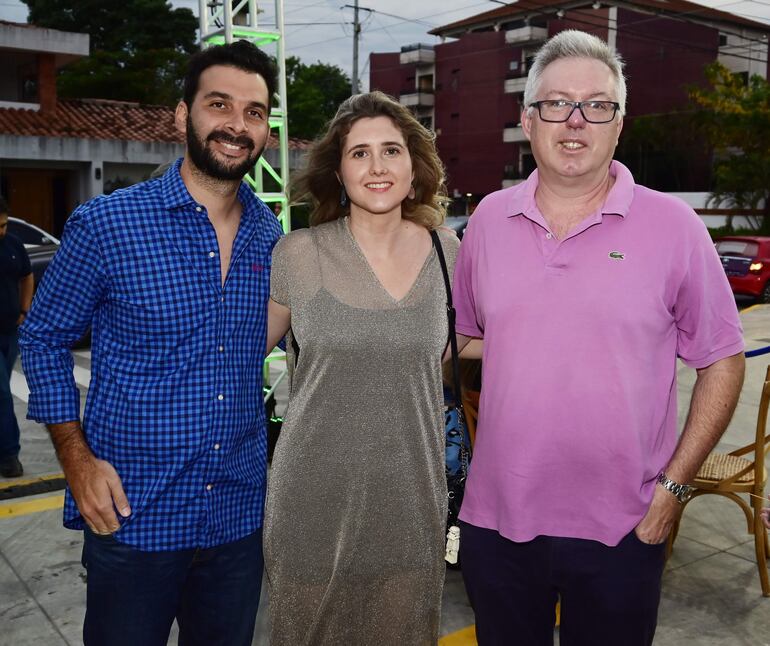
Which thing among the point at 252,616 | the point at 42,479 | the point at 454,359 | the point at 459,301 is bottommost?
the point at 42,479

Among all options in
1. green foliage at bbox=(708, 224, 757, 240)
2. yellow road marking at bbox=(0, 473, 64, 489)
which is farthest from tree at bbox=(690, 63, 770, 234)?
Result: yellow road marking at bbox=(0, 473, 64, 489)

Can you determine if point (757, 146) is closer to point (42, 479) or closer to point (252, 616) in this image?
point (42, 479)

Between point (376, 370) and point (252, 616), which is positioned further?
point (252, 616)

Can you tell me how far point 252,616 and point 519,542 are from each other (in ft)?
2.86

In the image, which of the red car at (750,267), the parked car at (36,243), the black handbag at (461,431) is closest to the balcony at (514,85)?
the red car at (750,267)

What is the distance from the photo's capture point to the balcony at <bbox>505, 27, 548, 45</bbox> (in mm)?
43625

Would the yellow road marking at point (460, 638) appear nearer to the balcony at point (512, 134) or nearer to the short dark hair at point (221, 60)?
the short dark hair at point (221, 60)

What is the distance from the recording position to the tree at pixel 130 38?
36.6 meters

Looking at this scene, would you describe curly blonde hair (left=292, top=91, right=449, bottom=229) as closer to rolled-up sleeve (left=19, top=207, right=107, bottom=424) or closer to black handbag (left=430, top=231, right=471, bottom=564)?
black handbag (left=430, top=231, right=471, bottom=564)

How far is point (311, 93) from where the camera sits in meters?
52.3

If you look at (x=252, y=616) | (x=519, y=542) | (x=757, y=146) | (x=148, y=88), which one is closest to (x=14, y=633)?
(x=252, y=616)

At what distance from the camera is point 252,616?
8.21ft

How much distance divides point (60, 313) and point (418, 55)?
5008 centimetres

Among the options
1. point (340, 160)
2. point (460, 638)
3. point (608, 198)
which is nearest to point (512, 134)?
point (460, 638)
